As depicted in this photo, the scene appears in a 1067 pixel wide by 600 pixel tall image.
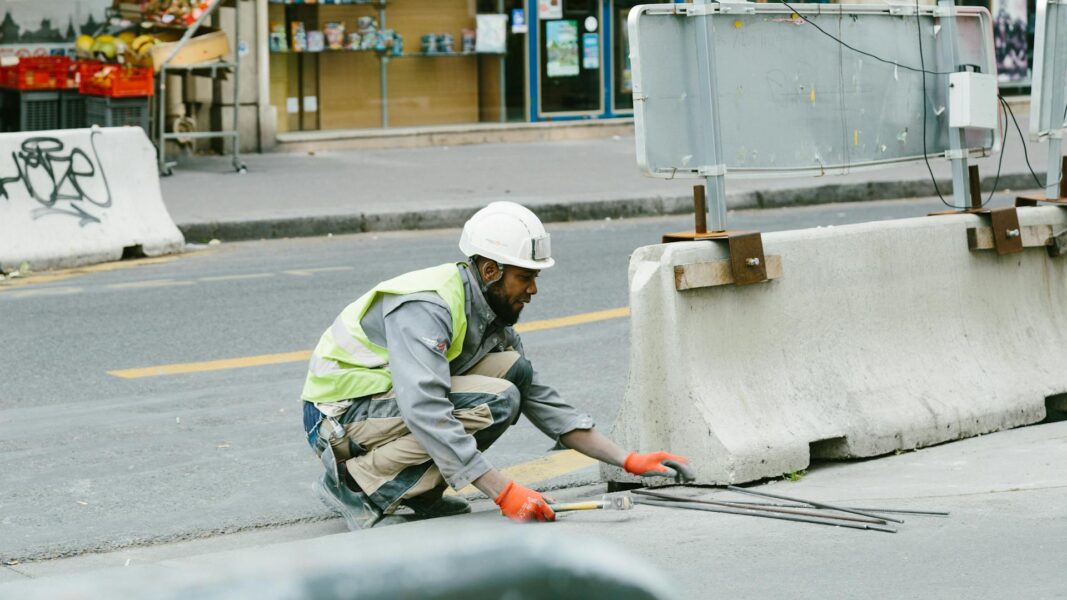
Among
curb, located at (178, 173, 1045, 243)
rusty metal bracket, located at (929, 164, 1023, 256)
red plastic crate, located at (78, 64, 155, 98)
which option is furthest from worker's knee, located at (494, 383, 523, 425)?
red plastic crate, located at (78, 64, 155, 98)

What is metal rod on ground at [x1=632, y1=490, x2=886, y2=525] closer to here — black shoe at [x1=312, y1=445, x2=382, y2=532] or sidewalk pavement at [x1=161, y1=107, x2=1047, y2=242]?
black shoe at [x1=312, y1=445, x2=382, y2=532]

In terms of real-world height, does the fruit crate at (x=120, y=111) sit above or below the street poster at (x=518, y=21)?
below

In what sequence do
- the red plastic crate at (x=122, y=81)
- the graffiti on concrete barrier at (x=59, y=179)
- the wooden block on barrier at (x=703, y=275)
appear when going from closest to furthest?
the wooden block on barrier at (x=703, y=275)
the graffiti on concrete barrier at (x=59, y=179)
the red plastic crate at (x=122, y=81)

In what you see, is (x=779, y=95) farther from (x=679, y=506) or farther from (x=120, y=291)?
(x=120, y=291)

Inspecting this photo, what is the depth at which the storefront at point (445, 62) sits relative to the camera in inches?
690

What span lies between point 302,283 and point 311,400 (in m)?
A: 4.80

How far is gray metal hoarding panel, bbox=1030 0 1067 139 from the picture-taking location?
6.44 metres

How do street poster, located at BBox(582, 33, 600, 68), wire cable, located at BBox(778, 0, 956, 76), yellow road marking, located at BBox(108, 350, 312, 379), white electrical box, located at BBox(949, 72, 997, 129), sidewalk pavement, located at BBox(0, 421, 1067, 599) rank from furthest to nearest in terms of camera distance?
street poster, located at BBox(582, 33, 600, 68) < yellow road marking, located at BBox(108, 350, 312, 379) < white electrical box, located at BBox(949, 72, 997, 129) < wire cable, located at BBox(778, 0, 956, 76) < sidewalk pavement, located at BBox(0, 421, 1067, 599)

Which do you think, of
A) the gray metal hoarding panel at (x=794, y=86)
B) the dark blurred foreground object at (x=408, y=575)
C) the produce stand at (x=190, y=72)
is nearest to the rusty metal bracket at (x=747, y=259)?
the gray metal hoarding panel at (x=794, y=86)

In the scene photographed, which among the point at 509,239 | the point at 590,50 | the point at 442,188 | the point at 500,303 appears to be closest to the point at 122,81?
the point at 442,188

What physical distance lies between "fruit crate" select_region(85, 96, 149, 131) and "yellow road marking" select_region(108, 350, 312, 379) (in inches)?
290

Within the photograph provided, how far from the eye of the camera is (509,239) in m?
4.52

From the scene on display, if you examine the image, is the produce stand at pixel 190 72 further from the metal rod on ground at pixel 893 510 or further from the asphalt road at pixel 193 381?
the metal rod on ground at pixel 893 510

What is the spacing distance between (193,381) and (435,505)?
242 cm
